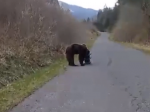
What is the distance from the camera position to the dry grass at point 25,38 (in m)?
13.7

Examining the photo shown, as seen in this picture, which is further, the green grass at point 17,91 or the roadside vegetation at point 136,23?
the roadside vegetation at point 136,23

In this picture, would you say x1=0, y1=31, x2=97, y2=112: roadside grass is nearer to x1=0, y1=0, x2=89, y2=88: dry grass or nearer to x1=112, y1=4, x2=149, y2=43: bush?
x1=0, y1=0, x2=89, y2=88: dry grass

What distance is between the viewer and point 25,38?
17281 millimetres

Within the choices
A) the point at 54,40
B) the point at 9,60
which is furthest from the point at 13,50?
the point at 54,40

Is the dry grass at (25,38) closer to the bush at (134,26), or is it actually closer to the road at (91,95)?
the road at (91,95)

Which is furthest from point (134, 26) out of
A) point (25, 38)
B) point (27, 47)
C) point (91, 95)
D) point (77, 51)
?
point (91, 95)

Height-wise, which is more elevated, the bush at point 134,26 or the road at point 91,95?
the road at point 91,95

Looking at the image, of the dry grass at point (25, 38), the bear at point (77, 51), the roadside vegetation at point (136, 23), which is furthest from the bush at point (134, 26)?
the bear at point (77, 51)

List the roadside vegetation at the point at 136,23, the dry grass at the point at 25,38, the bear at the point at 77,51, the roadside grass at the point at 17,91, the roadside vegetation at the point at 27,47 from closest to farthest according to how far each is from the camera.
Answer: the roadside grass at the point at 17,91, the roadside vegetation at the point at 27,47, the dry grass at the point at 25,38, the bear at the point at 77,51, the roadside vegetation at the point at 136,23

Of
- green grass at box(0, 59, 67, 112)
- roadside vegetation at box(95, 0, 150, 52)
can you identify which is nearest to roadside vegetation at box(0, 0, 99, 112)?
green grass at box(0, 59, 67, 112)

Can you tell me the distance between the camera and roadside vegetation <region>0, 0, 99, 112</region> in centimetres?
1068

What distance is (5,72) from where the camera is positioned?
487 inches

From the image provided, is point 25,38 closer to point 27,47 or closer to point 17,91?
point 27,47

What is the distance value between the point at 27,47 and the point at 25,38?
0.71 m
